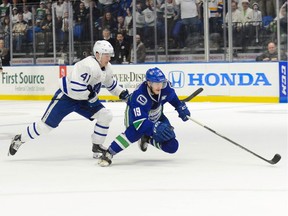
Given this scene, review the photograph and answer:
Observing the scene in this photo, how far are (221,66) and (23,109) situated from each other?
388 centimetres

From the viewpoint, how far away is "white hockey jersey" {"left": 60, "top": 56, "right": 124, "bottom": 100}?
23.4 ft

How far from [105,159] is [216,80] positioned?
30.8ft

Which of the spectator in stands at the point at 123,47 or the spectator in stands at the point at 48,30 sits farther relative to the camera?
the spectator in stands at the point at 48,30

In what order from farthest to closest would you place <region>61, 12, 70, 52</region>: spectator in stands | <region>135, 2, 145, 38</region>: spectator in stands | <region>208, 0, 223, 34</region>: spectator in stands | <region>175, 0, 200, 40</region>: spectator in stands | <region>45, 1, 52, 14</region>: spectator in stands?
<region>45, 1, 52, 14</region>: spectator in stands → <region>61, 12, 70, 52</region>: spectator in stands → <region>135, 2, 145, 38</region>: spectator in stands → <region>175, 0, 200, 40</region>: spectator in stands → <region>208, 0, 223, 34</region>: spectator in stands

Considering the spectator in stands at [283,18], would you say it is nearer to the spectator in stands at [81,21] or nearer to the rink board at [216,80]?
the rink board at [216,80]

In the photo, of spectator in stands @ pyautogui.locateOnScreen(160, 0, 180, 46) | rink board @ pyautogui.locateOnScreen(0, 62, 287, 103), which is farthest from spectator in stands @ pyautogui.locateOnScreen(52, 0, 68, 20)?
spectator in stands @ pyautogui.locateOnScreen(160, 0, 180, 46)

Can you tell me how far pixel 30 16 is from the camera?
18.8m

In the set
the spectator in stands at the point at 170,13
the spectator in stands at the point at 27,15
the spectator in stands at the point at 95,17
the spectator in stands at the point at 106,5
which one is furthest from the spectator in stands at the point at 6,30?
the spectator in stands at the point at 170,13

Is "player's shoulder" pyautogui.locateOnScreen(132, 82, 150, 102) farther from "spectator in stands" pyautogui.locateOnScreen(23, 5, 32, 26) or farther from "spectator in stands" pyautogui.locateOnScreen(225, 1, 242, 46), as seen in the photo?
"spectator in stands" pyautogui.locateOnScreen(23, 5, 32, 26)

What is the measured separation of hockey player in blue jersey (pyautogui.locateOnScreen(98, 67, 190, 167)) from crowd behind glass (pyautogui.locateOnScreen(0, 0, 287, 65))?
8.54m

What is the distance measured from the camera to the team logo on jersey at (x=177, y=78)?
16422 mm

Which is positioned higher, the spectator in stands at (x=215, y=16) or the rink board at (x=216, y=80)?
the spectator in stands at (x=215, y=16)

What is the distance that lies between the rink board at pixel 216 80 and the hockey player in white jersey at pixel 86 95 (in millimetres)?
8188

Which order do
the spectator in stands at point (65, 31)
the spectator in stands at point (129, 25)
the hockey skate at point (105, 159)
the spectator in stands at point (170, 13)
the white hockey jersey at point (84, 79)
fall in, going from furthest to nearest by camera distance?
the spectator in stands at point (65, 31), the spectator in stands at point (129, 25), the spectator in stands at point (170, 13), the white hockey jersey at point (84, 79), the hockey skate at point (105, 159)
